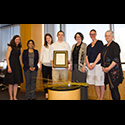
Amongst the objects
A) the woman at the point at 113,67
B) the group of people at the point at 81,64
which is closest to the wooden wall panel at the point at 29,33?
the group of people at the point at 81,64

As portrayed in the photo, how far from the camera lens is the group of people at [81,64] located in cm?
219

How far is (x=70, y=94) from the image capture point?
1.43 m

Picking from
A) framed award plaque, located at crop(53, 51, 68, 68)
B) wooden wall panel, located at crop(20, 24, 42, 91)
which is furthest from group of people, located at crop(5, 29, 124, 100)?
wooden wall panel, located at crop(20, 24, 42, 91)

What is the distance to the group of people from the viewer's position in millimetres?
2189

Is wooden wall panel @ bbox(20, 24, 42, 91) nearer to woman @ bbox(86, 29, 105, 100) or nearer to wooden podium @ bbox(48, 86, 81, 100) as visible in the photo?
woman @ bbox(86, 29, 105, 100)

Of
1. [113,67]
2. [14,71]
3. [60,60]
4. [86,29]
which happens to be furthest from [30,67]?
[86,29]

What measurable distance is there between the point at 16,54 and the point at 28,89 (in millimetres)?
814

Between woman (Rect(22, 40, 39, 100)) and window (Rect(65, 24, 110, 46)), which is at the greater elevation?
window (Rect(65, 24, 110, 46))

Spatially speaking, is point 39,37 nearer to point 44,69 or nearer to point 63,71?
point 44,69

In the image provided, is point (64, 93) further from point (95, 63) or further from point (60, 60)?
point (95, 63)

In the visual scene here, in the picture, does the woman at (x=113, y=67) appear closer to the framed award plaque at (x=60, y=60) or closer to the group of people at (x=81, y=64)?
the group of people at (x=81, y=64)

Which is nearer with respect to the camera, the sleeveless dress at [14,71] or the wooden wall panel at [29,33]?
the sleeveless dress at [14,71]

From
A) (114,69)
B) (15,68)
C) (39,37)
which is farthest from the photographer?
(39,37)

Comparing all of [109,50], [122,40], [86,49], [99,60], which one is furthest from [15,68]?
[122,40]
